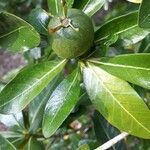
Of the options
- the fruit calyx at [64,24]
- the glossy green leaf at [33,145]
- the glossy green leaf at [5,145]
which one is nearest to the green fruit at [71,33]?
the fruit calyx at [64,24]

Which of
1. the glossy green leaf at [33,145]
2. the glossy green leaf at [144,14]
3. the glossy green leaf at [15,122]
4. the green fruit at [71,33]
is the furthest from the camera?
the glossy green leaf at [15,122]

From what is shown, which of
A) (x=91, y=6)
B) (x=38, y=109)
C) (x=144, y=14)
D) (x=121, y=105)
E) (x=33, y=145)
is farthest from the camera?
(x=38, y=109)

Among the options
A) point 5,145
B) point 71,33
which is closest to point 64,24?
point 71,33

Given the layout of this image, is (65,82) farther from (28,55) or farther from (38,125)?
(28,55)

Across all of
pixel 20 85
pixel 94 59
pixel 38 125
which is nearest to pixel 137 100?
pixel 94 59

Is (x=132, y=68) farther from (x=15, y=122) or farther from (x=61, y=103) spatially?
(x=15, y=122)

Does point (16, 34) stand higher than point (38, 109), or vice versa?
point (16, 34)

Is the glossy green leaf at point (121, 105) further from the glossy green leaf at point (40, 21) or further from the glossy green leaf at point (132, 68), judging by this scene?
the glossy green leaf at point (40, 21)

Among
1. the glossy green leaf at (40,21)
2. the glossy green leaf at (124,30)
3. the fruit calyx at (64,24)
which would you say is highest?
the fruit calyx at (64,24)
